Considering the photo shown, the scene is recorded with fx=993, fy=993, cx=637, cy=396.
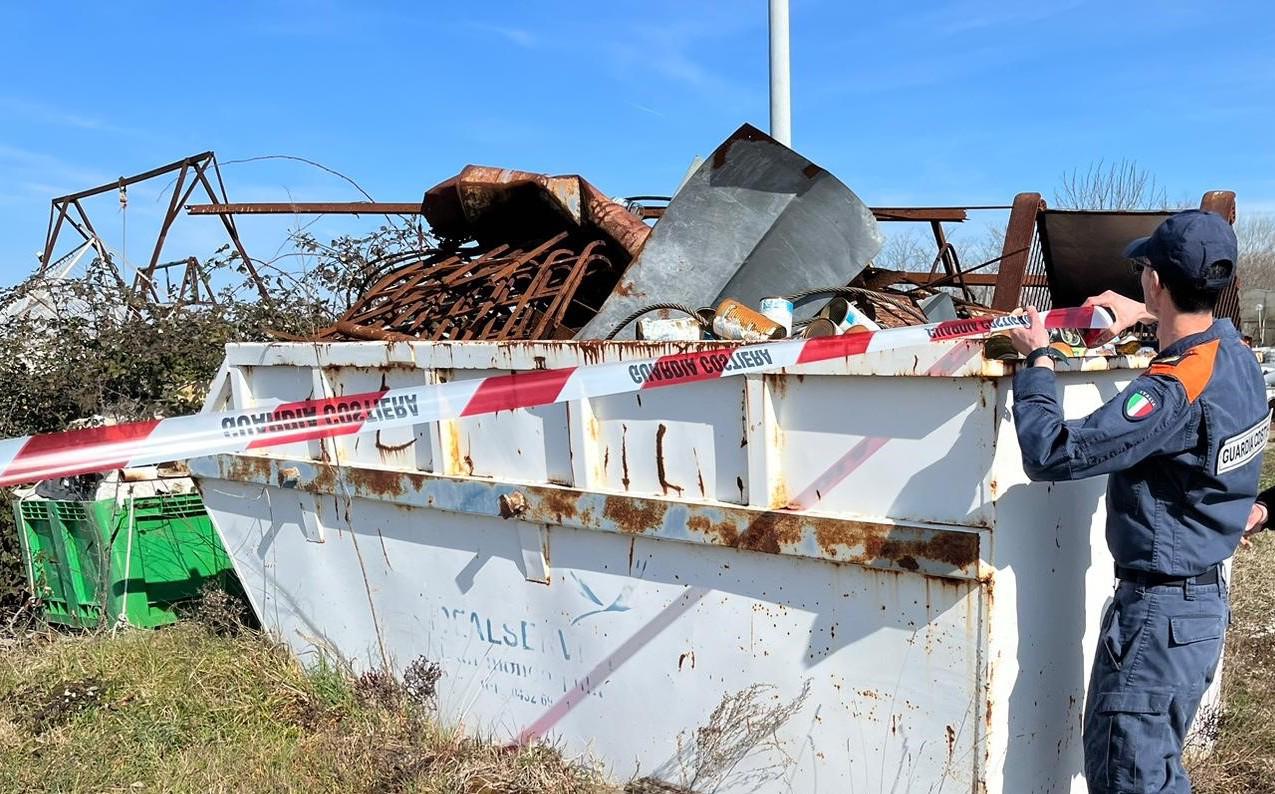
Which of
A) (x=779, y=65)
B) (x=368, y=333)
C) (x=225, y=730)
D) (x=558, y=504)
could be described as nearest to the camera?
(x=558, y=504)

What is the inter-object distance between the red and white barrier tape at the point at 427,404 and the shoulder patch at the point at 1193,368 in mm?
315

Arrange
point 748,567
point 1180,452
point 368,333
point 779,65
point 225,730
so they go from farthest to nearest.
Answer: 1. point 779,65
2. point 368,333
3. point 225,730
4. point 748,567
5. point 1180,452

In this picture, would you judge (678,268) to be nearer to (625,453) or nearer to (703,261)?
(703,261)

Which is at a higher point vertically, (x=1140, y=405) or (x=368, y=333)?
(x=368, y=333)

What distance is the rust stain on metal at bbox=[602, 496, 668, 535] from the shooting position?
274cm

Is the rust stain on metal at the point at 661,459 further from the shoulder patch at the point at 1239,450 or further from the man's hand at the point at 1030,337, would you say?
the shoulder patch at the point at 1239,450

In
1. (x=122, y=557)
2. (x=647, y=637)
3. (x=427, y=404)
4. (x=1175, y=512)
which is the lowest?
(x=122, y=557)

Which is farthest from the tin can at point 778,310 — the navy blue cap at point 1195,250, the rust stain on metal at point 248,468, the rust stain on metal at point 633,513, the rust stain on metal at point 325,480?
the rust stain on metal at point 248,468

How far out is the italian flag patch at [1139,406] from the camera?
2.11 m

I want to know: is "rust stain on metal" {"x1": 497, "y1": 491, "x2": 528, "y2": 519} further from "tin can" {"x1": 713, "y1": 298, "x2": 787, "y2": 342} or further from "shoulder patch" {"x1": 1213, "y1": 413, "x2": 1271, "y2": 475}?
"shoulder patch" {"x1": 1213, "y1": 413, "x2": 1271, "y2": 475}

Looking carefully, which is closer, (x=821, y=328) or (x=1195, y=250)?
(x=1195, y=250)

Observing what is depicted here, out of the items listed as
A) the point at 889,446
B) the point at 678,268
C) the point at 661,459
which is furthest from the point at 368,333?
the point at 889,446

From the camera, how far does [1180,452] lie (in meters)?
2.20

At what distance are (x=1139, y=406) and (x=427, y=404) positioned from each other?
1891 millimetres
